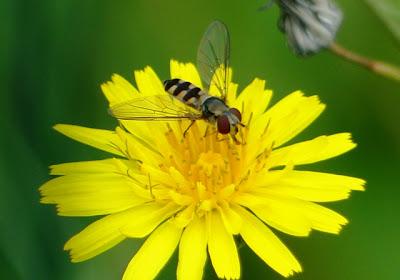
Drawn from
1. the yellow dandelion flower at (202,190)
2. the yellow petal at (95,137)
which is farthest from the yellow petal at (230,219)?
the yellow petal at (95,137)

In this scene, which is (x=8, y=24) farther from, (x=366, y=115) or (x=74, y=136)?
(x=366, y=115)

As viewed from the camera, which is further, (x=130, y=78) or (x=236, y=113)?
(x=130, y=78)

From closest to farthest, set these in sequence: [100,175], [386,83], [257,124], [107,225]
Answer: [107,225] < [100,175] < [257,124] < [386,83]

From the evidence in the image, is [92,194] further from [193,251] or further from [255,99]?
[255,99]

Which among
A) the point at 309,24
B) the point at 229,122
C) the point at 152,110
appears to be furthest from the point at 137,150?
the point at 309,24

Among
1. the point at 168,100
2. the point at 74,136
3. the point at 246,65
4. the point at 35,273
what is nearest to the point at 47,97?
the point at 74,136
